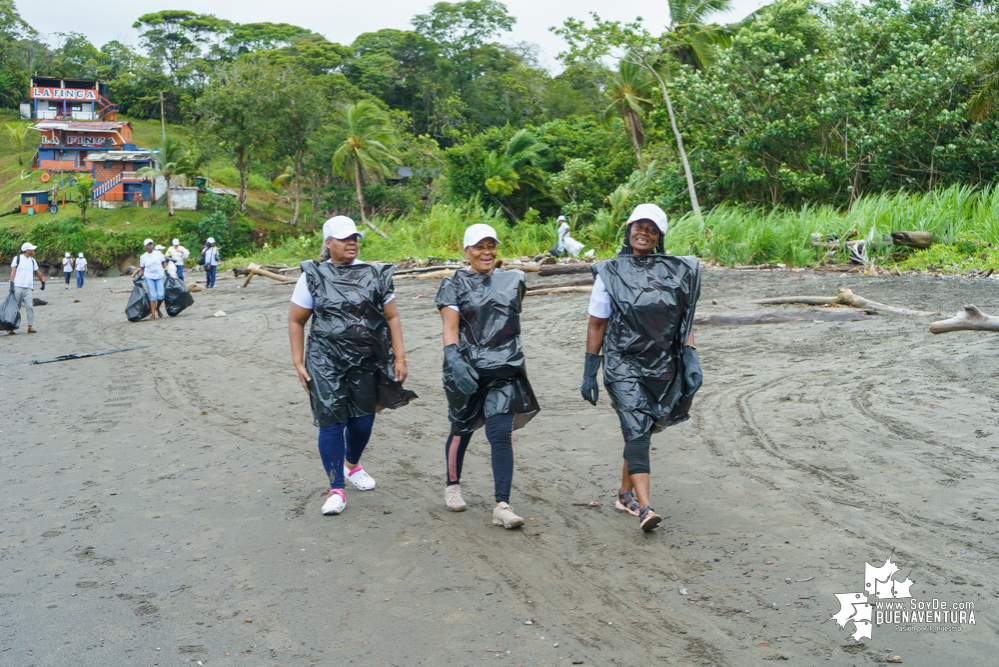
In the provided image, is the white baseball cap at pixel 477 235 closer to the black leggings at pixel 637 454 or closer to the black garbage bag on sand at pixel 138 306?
the black leggings at pixel 637 454

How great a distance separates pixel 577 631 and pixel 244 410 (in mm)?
5160

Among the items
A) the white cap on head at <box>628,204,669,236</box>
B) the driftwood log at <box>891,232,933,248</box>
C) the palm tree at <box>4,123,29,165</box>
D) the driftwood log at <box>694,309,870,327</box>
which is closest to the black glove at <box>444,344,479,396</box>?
the white cap on head at <box>628,204,669,236</box>

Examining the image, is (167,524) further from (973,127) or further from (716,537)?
(973,127)

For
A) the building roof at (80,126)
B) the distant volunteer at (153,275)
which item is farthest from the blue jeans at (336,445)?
the building roof at (80,126)

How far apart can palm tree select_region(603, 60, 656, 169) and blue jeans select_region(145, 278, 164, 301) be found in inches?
631

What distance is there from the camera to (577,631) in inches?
122

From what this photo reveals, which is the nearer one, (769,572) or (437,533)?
(769,572)

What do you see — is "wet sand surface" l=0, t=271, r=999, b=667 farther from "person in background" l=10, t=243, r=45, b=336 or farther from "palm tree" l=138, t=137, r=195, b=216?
"palm tree" l=138, t=137, r=195, b=216

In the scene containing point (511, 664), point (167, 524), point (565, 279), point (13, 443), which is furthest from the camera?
point (565, 279)

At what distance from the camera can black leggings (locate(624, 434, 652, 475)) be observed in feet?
13.1

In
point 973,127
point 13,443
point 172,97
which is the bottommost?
point 13,443

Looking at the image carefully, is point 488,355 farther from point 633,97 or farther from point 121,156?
point 121,156

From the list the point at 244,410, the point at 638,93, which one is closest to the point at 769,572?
the point at 244,410

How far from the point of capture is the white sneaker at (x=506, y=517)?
4160 mm
